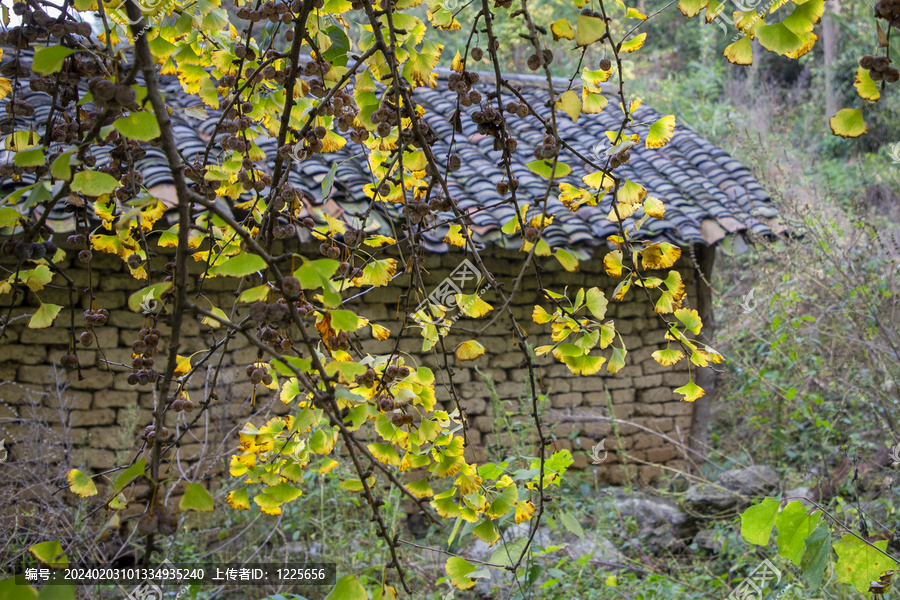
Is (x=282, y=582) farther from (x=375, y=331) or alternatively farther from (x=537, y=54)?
(x=537, y=54)

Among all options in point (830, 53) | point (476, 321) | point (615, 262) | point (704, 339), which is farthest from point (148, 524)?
point (830, 53)

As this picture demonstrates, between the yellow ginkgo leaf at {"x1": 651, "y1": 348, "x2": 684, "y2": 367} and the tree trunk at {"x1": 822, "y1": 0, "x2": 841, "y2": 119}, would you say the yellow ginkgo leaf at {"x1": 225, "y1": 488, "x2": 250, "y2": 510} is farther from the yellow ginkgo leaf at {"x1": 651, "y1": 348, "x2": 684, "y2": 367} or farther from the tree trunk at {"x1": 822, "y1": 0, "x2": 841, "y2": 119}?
the tree trunk at {"x1": 822, "y1": 0, "x2": 841, "y2": 119}

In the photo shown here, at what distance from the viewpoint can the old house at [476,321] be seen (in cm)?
324

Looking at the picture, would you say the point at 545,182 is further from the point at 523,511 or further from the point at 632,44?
the point at 523,511

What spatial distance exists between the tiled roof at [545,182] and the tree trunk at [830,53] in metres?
7.29

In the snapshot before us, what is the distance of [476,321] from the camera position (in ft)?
14.1

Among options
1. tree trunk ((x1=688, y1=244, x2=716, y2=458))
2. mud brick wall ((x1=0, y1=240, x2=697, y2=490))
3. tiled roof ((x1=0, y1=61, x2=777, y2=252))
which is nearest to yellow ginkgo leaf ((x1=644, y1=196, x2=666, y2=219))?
mud brick wall ((x1=0, y1=240, x2=697, y2=490))

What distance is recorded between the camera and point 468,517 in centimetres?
112

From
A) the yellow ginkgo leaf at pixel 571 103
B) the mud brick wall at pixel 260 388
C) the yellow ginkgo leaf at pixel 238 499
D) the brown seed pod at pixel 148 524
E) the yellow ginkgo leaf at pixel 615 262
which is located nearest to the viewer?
the brown seed pod at pixel 148 524

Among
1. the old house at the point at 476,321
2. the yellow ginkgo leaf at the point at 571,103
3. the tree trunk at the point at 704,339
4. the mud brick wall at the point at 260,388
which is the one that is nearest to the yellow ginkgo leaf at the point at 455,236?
the yellow ginkgo leaf at the point at 571,103

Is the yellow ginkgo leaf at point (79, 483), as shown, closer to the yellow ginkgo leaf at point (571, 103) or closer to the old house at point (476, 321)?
the yellow ginkgo leaf at point (571, 103)

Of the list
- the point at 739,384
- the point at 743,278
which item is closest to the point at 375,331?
the point at 739,384

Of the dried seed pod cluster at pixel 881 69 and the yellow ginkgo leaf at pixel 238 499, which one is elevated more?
the dried seed pod cluster at pixel 881 69

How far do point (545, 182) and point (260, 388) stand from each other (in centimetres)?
243
